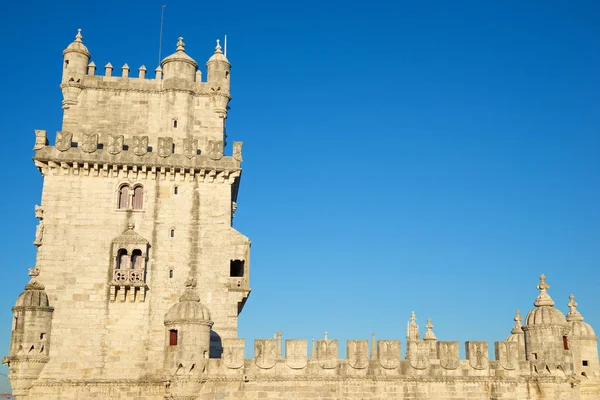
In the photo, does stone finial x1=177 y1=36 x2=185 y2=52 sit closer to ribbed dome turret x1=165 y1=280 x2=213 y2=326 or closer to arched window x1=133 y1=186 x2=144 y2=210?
arched window x1=133 y1=186 x2=144 y2=210

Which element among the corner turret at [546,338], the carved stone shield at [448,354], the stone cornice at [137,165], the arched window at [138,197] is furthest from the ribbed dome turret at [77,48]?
the corner turret at [546,338]

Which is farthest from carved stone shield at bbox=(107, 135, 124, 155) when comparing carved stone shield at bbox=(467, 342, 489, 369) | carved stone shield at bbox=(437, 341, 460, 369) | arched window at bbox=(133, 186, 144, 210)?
carved stone shield at bbox=(467, 342, 489, 369)

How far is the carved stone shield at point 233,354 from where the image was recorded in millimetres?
31188

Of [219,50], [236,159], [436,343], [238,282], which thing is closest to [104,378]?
[238,282]

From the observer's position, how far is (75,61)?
39.9 metres

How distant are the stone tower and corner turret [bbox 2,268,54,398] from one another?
0.08 meters

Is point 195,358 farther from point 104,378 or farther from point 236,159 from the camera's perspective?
point 236,159

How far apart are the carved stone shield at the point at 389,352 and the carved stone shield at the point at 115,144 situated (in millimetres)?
17935

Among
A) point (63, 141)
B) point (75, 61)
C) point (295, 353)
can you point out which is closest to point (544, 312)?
point (295, 353)

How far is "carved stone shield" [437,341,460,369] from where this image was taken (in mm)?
32594

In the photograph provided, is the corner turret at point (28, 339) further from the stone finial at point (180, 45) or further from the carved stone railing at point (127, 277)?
A: the stone finial at point (180, 45)

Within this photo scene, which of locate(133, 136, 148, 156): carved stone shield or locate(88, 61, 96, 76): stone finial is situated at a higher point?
locate(88, 61, 96, 76): stone finial

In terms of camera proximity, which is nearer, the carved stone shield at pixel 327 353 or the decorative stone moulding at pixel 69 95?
the carved stone shield at pixel 327 353

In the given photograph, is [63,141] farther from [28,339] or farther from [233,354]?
[233,354]
